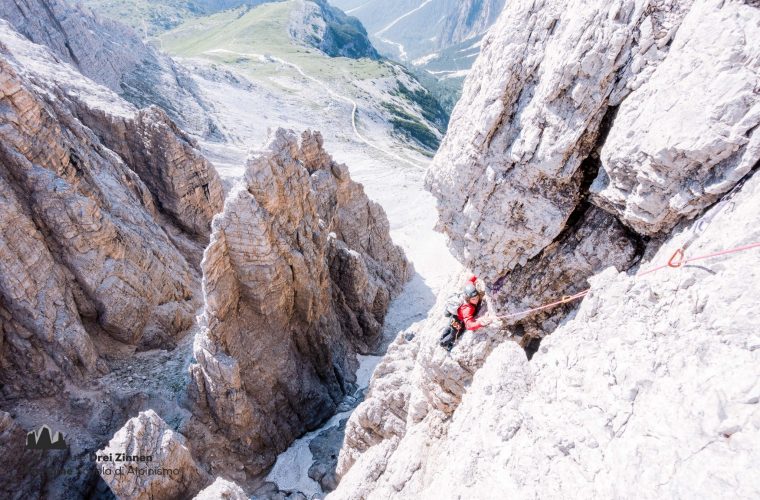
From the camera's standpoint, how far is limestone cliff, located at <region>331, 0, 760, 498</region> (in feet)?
18.1

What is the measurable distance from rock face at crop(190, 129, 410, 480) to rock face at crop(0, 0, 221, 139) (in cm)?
3896

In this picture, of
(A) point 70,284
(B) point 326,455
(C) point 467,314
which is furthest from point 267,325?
(C) point 467,314

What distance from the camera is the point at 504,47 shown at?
926 centimetres

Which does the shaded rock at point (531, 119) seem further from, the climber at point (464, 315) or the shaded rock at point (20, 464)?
the shaded rock at point (20, 464)

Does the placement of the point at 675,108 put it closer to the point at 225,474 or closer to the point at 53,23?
the point at 225,474

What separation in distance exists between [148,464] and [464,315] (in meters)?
12.5

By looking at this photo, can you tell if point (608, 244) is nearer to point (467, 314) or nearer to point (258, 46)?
point (467, 314)

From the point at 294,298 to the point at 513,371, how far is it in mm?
14785

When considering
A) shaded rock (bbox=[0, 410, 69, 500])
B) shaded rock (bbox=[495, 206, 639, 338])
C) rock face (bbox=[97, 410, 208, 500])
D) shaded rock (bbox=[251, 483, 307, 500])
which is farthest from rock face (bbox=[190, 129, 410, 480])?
shaded rock (bbox=[495, 206, 639, 338])

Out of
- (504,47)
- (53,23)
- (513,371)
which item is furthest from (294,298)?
(53,23)

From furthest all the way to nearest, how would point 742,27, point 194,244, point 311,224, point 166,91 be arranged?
point 166,91 < point 194,244 < point 311,224 < point 742,27

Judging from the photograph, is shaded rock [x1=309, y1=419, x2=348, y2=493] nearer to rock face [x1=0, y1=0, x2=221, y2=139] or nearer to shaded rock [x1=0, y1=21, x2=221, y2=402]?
shaded rock [x1=0, y1=21, x2=221, y2=402]

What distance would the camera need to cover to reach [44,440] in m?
16.9

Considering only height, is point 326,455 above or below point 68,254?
below
